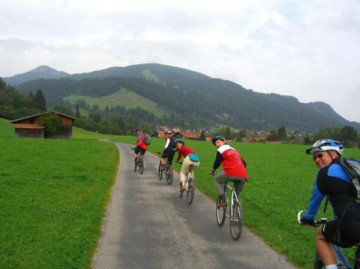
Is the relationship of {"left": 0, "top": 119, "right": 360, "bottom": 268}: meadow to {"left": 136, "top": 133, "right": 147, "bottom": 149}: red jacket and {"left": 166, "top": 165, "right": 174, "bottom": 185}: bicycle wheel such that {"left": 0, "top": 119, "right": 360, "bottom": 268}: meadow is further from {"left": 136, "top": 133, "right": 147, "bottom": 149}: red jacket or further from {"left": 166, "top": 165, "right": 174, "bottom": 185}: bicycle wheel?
{"left": 136, "top": 133, "right": 147, "bottom": 149}: red jacket

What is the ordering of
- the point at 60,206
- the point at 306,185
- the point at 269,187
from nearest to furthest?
the point at 60,206 < the point at 269,187 < the point at 306,185

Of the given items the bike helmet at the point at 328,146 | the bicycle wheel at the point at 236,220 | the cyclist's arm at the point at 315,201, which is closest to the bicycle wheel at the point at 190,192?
the bicycle wheel at the point at 236,220

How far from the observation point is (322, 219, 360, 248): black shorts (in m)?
3.80

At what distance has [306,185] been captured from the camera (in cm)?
1847

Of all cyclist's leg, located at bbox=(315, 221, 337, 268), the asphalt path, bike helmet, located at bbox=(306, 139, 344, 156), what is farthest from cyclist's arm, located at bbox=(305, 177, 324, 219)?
the asphalt path

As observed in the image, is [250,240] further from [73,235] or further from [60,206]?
[60,206]

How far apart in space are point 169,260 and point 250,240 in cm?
225

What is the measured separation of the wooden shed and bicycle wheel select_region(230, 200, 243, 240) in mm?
74868

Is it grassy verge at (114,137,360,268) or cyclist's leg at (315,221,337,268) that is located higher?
cyclist's leg at (315,221,337,268)

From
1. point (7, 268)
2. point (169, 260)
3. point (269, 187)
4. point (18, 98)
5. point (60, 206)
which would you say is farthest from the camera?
point (18, 98)

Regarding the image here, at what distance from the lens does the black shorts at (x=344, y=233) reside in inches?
150

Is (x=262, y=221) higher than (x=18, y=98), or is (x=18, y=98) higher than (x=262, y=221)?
(x=18, y=98)

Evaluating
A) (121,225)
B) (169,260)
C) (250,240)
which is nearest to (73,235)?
(121,225)

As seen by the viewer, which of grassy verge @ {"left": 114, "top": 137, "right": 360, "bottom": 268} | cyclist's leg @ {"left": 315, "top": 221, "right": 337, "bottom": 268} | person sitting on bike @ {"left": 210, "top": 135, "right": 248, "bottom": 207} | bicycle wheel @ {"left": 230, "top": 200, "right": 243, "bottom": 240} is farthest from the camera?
person sitting on bike @ {"left": 210, "top": 135, "right": 248, "bottom": 207}
